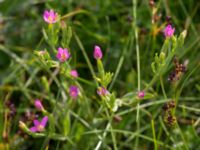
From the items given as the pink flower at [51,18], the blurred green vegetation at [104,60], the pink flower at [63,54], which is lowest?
the blurred green vegetation at [104,60]

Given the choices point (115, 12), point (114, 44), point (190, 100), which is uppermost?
point (115, 12)

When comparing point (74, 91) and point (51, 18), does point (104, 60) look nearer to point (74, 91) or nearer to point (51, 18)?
point (74, 91)

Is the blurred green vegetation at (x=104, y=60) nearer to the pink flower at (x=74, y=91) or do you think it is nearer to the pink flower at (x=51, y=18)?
the pink flower at (x=74, y=91)

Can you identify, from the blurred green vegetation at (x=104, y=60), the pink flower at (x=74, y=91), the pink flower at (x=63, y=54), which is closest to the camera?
the pink flower at (x=63, y=54)

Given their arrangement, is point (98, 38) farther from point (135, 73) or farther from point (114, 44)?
point (135, 73)

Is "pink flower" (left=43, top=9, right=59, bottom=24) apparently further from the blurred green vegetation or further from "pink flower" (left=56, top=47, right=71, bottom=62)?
the blurred green vegetation

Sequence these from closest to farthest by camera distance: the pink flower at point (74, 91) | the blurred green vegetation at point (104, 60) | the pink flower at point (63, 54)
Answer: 1. the pink flower at point (63, 54)
2. the pink flower at point (74, 91)
3. the blurred green vegetation at point (104, 60)

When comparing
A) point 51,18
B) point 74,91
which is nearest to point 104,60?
point 74,91

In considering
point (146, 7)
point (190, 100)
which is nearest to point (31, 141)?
point (190, 100)

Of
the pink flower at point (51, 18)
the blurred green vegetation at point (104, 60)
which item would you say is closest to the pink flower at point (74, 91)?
the blurred green vegetation at point (104, 60)
